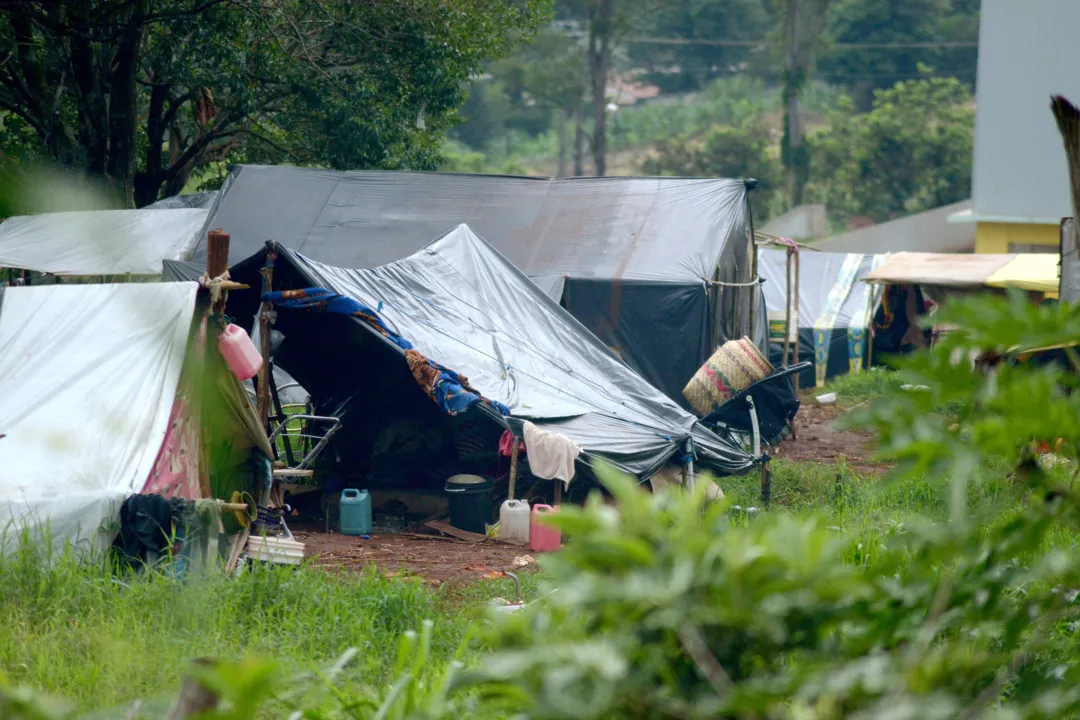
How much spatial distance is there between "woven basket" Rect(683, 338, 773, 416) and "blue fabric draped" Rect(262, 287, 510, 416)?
225cm

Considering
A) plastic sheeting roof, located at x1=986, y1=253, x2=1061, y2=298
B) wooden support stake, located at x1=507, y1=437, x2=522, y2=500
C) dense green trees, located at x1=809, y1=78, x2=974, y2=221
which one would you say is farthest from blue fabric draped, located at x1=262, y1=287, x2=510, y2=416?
dense green trees, located at x1=809, y1=78, x2=974, y2=221

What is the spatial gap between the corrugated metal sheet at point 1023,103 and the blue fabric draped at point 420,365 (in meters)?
14.2

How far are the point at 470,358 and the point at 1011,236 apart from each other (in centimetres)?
1428

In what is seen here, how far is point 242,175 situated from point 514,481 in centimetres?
616

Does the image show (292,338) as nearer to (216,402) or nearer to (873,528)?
(216,402)

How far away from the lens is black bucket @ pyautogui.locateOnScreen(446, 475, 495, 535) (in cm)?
776

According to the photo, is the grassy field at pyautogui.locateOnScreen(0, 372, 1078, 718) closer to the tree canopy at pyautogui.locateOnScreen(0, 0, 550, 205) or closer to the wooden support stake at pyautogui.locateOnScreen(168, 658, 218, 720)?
the wooden support stake at pyautogui.locateOnScreen(168, 658, 218, 720)

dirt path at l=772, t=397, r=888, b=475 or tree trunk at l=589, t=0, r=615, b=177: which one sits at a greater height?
tree trunk at l=589, t=0, r=615, b=177

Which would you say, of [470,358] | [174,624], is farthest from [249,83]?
[174,624]

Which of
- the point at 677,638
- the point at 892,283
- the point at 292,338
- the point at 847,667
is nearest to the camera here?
the point at 847,667

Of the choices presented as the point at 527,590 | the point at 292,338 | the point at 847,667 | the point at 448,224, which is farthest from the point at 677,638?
the point at 448,224

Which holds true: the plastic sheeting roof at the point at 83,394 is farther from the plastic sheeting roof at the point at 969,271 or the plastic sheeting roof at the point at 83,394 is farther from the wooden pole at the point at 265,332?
the plastic sheeting roof at the point at 969,271

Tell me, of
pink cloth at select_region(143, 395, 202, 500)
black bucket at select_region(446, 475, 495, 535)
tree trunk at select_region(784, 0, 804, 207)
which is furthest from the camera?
tree trunk at select_region(784, 0, 804, 207)

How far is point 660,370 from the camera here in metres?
11.0
